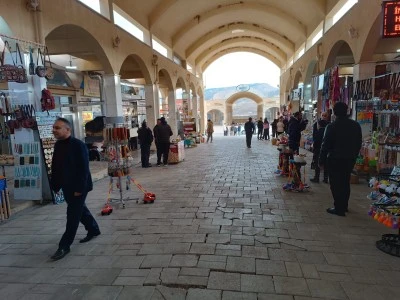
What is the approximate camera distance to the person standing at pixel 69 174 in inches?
140

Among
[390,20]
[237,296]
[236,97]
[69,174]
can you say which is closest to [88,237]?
[69,174]

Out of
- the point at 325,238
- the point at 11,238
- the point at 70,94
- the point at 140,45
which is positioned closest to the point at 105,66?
the point at 140,45

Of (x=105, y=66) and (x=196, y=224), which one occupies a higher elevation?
(x=105, y=66)

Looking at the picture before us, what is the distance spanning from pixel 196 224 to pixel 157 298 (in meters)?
1.72

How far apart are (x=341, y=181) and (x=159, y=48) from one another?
39.0 feet

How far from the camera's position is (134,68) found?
46.5 ft

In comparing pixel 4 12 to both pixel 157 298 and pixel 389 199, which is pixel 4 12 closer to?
pixel 157 298

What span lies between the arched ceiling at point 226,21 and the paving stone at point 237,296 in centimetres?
956

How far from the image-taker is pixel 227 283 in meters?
2.85

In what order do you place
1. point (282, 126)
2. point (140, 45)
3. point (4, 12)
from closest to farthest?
point (4, 12), point (140, 45), point (282, 126)

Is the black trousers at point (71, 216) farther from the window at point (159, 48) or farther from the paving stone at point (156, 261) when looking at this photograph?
the window at point (159, 48)

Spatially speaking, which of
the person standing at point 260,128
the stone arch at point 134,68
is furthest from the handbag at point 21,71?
the person standing at point 260,128

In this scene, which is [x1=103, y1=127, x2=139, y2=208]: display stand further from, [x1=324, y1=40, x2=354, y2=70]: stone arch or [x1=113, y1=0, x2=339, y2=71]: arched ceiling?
[x1=324, y1=40, x2=354, y2=70]: stone arch

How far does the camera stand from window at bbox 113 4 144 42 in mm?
9838
